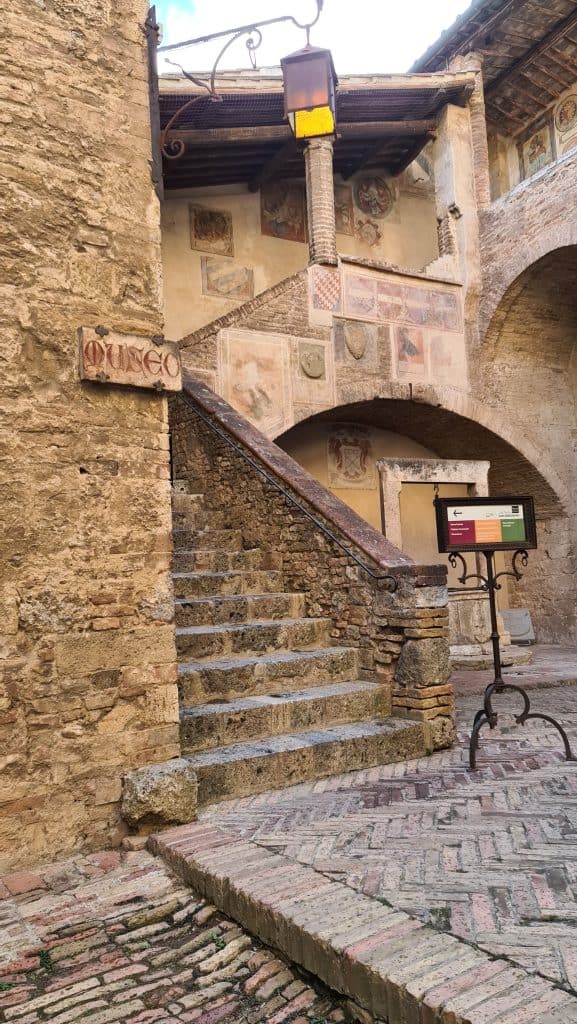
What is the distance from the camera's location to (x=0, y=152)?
344 centimetres

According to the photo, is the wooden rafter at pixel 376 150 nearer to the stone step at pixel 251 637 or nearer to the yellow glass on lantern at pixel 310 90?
the yellow glass on lantern at pixel 310 90

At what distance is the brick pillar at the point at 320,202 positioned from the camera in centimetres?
1028

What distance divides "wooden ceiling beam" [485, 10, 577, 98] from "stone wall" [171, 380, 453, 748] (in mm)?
7942

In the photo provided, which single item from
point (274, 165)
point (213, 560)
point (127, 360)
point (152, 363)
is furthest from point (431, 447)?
point (127, 360)

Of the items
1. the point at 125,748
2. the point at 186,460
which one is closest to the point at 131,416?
the point at 125,748

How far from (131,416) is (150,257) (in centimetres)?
84

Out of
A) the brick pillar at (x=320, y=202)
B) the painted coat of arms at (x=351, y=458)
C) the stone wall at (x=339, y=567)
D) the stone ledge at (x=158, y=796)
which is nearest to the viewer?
the stone ledge at (x=158, y=796)

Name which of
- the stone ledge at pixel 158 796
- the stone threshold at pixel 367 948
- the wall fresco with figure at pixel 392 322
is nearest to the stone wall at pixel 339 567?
the stone ledge at pixel 158 796

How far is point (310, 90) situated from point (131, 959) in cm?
728

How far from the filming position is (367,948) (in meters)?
2.25

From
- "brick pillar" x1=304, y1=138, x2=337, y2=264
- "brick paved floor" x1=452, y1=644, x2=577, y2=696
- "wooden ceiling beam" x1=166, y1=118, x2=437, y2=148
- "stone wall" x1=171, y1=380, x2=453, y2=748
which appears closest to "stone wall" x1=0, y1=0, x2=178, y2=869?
"stone wall" x1=171, y1=380, x2=453, y2=748

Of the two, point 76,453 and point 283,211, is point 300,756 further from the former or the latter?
point 283,211

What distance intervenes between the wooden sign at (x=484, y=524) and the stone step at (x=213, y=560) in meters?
2.24

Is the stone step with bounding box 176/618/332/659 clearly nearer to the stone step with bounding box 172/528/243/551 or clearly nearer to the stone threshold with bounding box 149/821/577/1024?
the stone step with bounding box 172/528/243/551
